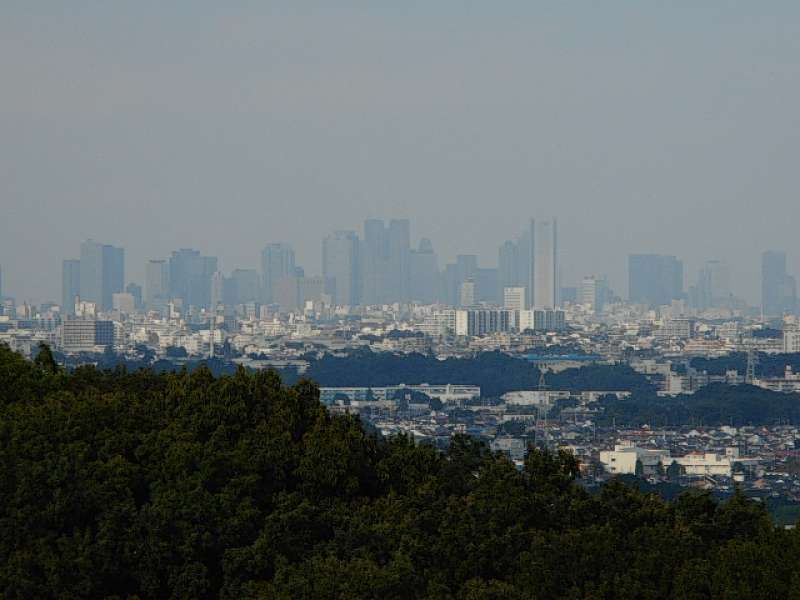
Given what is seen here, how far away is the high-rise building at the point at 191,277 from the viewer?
414ft

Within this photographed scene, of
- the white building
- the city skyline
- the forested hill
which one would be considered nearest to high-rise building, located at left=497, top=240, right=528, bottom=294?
the city skyline

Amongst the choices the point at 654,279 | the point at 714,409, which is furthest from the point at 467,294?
the point at 714,409

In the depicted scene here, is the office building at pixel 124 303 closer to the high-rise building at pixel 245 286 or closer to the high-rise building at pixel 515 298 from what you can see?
the high-rise building at pixel 245 286

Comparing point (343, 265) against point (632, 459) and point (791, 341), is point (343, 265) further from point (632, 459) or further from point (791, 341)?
point (632, 459)

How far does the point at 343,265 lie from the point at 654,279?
25865 millimetres

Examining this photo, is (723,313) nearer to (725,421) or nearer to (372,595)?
(725,421)

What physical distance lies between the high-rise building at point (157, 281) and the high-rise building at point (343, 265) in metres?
13.3

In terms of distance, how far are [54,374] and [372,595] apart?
21.7 ft

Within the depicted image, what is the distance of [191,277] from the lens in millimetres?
128000

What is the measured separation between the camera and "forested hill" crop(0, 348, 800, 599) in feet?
25.2

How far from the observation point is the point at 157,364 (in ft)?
214

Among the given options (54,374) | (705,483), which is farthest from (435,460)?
(705,483)

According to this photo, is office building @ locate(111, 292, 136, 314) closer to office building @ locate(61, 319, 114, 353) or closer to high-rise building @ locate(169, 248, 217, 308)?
high-rise building @ locate(169, 248, 217, 308)

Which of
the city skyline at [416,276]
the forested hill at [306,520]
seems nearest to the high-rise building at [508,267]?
the city skyline at [416,276]
